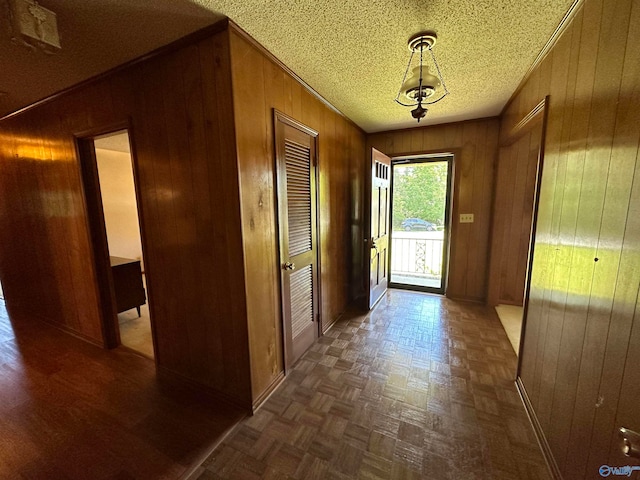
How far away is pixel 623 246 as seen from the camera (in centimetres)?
92

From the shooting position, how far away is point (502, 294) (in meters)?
3.38

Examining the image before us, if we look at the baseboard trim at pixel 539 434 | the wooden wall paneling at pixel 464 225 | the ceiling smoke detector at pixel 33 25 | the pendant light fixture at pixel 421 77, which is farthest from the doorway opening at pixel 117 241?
the wooden wall paneling at pixel 464 225

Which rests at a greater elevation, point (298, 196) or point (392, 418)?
point (298, 196)

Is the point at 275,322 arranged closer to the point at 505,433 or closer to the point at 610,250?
the point at 505,433

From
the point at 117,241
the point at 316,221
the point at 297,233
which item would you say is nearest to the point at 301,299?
the point at 297,233

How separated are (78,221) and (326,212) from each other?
2.36 metres

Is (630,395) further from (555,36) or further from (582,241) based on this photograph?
(555,36)

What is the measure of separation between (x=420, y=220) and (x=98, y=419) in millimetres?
4576

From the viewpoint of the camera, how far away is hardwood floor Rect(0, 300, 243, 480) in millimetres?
1395

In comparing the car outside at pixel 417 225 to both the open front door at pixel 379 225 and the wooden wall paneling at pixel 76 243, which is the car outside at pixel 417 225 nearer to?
the open front door at pixel 379 225

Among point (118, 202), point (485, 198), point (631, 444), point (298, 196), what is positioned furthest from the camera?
point (118, 202)

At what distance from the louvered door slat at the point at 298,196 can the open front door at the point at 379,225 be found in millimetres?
1058

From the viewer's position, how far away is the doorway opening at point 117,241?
2.30 meters

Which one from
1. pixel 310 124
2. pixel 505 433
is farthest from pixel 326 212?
pixel 505 433
